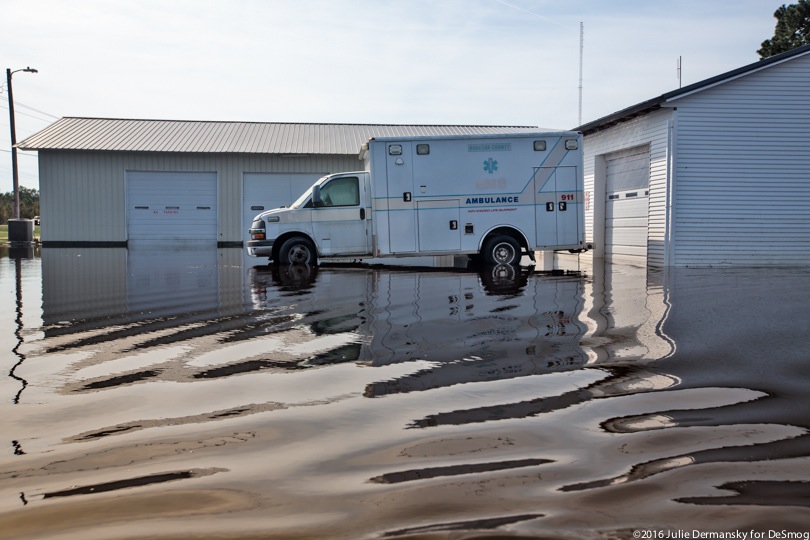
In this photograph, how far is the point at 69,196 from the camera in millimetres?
31094

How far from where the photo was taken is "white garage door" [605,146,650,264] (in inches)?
808

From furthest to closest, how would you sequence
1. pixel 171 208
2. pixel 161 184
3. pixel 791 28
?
1. pixel 791 28
2. pixel 161 184
3. pixel 171 208

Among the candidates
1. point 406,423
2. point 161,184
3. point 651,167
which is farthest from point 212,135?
point 406,423

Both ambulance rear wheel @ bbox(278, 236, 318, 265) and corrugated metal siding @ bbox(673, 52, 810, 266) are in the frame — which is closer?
ambulance rear wheel @ bbox(278, 236, 318, 265)

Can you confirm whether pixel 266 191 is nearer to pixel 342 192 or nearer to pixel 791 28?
pixel 342 192

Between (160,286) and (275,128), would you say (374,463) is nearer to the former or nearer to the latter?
(160,286)

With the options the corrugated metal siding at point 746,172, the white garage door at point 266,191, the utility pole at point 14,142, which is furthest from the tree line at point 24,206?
the corrugated metal siding at point 746,172

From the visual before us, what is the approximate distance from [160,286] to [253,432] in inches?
369

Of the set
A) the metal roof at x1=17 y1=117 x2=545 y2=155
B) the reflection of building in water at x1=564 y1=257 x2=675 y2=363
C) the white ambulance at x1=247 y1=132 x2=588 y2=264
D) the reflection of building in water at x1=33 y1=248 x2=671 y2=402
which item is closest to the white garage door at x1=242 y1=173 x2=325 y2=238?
the metal roof at x1=17 y1=117 x2=545 y2=155

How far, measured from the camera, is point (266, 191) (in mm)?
31953

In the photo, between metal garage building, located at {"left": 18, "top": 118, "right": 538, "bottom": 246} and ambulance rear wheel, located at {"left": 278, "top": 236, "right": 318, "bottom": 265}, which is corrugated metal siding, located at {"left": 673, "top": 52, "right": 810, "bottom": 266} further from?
metal garage building, located at {"left": 18, "top": 118, "right": 538, "bottom": 246}

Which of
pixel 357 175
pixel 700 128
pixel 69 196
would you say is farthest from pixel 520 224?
pixel 69 196

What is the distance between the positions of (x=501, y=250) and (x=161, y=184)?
1916 cm

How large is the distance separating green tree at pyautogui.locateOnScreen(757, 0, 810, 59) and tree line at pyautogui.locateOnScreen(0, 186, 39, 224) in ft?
162
